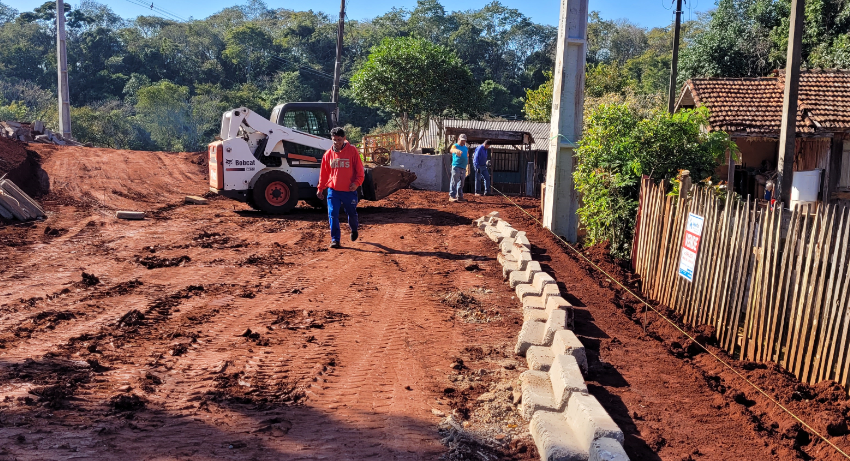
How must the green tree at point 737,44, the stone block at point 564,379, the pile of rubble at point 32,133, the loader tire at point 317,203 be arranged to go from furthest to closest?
the green tree at point 737,44
the pile of rubble at point 32,133
the loader tire at point 317,203
the stone block at point 564,379

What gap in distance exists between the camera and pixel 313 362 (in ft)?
18.8

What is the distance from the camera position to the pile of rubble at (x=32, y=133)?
25.5 metres

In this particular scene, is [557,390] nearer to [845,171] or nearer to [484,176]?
[484,176]

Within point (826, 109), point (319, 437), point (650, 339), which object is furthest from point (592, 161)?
point (826, 109)

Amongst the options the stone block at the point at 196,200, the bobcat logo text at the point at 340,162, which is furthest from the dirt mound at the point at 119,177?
the bobcat logo text at the point at 340,162

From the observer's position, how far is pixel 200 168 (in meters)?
24.8

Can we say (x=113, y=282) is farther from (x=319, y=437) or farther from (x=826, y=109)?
(x=826, y=109)

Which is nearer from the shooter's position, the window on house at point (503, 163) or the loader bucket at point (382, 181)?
the loader bucket at point (382, 181)

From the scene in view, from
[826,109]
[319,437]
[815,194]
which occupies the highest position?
[826,109]

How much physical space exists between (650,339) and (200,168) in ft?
67.3

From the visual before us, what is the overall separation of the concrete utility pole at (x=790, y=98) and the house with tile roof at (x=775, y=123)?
3.80 meters

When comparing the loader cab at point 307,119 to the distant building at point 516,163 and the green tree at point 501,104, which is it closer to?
the distant building at point 516,163

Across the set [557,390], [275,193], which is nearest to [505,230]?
[275,193]

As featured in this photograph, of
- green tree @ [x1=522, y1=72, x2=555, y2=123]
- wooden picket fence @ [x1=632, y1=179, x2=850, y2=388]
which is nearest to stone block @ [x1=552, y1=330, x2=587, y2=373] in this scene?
wooden picket fence @ [x1=632, y1=179, x2=850, y2=388]
